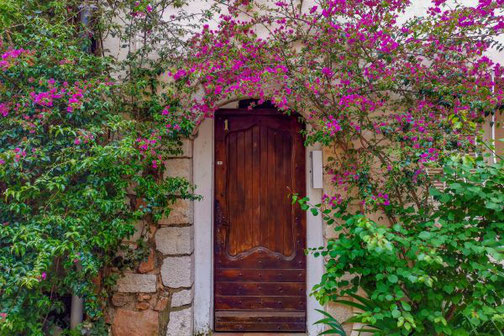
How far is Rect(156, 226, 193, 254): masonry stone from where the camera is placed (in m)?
2.96

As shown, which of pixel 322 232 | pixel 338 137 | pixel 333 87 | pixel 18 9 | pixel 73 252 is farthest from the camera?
pixel 322 232

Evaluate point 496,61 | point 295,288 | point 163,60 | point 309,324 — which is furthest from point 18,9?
point 496,61

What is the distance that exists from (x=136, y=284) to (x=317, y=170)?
72.4 inches

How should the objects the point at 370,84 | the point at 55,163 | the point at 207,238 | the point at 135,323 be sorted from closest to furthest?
the point at 55,163 < the point at 370,84 < the point at 135,323 < the point at 207,238

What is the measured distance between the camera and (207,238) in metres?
3.25

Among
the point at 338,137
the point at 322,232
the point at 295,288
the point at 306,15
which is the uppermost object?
the point at 306,15

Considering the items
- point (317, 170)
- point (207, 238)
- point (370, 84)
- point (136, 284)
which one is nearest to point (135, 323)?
point (136, 284)

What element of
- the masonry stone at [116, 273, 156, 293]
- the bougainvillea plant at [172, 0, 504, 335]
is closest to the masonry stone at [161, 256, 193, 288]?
the masonry stone at [116, 273, 156, 293]

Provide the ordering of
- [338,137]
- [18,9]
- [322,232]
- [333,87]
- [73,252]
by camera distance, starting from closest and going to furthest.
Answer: [73,252], [18,9], [333,87], [338,137], [322,232]

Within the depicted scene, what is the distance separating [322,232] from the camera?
3156 mm

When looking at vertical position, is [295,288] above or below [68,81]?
below

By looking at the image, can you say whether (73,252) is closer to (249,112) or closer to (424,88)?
(249,112)

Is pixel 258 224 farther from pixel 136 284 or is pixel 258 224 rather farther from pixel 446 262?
pixel 446 262

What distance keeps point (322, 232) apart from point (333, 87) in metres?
1.31
